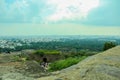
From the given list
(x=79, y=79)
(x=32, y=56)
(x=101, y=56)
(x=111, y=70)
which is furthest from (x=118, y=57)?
(x=32, y=56)

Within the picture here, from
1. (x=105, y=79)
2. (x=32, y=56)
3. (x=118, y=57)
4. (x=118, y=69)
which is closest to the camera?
(x=105, y=79)

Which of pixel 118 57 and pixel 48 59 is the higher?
pixel 118 57

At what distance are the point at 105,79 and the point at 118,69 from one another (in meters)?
0.50

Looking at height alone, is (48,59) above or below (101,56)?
below

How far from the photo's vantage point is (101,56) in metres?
6.77

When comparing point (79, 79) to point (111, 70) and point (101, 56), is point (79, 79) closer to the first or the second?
point (111, 70)

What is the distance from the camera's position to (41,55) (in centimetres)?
4781

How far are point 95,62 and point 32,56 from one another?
3975 cm

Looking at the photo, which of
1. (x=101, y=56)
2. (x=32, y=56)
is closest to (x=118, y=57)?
(x=101, y=56)

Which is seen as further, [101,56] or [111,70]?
[101,56]

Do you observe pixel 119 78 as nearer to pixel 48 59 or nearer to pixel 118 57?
pixel 118 57

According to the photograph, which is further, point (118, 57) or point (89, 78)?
point (118, 57)

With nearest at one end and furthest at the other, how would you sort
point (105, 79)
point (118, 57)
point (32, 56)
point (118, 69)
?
point (105, 79)
point (118, 69)
point (118, 57)
point (32, 56)

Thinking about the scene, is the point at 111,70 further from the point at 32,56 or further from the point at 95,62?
the point at 32,56
